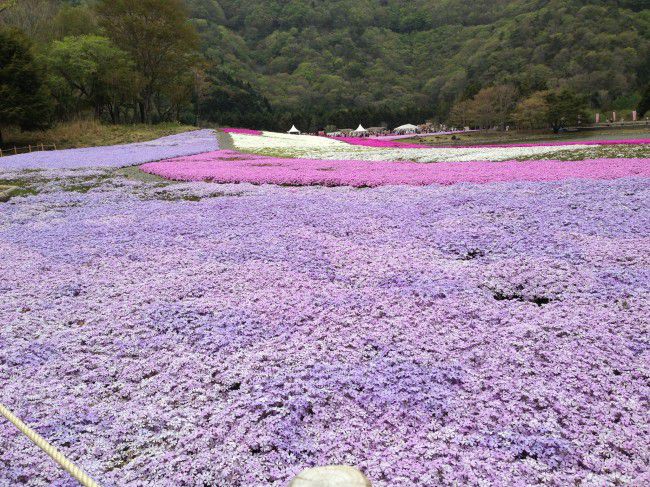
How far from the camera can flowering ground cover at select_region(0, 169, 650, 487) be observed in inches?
116

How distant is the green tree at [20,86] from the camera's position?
37625mm

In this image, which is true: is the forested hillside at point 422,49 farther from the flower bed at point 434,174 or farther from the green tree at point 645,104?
the flower bed at point 434,174

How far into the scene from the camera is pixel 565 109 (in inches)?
2023

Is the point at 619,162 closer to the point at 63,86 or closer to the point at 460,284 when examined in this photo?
the point at 460,284

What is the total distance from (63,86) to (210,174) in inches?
1614

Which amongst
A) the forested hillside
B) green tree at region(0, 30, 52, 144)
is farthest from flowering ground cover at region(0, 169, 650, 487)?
the forested hillside

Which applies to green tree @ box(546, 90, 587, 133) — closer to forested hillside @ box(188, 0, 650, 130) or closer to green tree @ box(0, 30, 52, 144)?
forested hillside @ box(188, 0, 650, 130)

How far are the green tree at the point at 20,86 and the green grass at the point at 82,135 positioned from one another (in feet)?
6.19

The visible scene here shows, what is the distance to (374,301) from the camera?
5.11 m

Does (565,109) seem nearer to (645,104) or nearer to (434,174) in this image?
(645,104)

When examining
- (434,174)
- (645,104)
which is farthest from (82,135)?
(645,104)

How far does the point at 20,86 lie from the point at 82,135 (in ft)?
19.3

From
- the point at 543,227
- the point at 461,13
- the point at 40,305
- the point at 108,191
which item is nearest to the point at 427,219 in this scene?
the point at 543,227

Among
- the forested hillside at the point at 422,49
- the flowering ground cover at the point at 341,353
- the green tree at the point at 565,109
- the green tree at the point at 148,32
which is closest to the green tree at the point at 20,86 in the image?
the green tree at the point at 148,32
